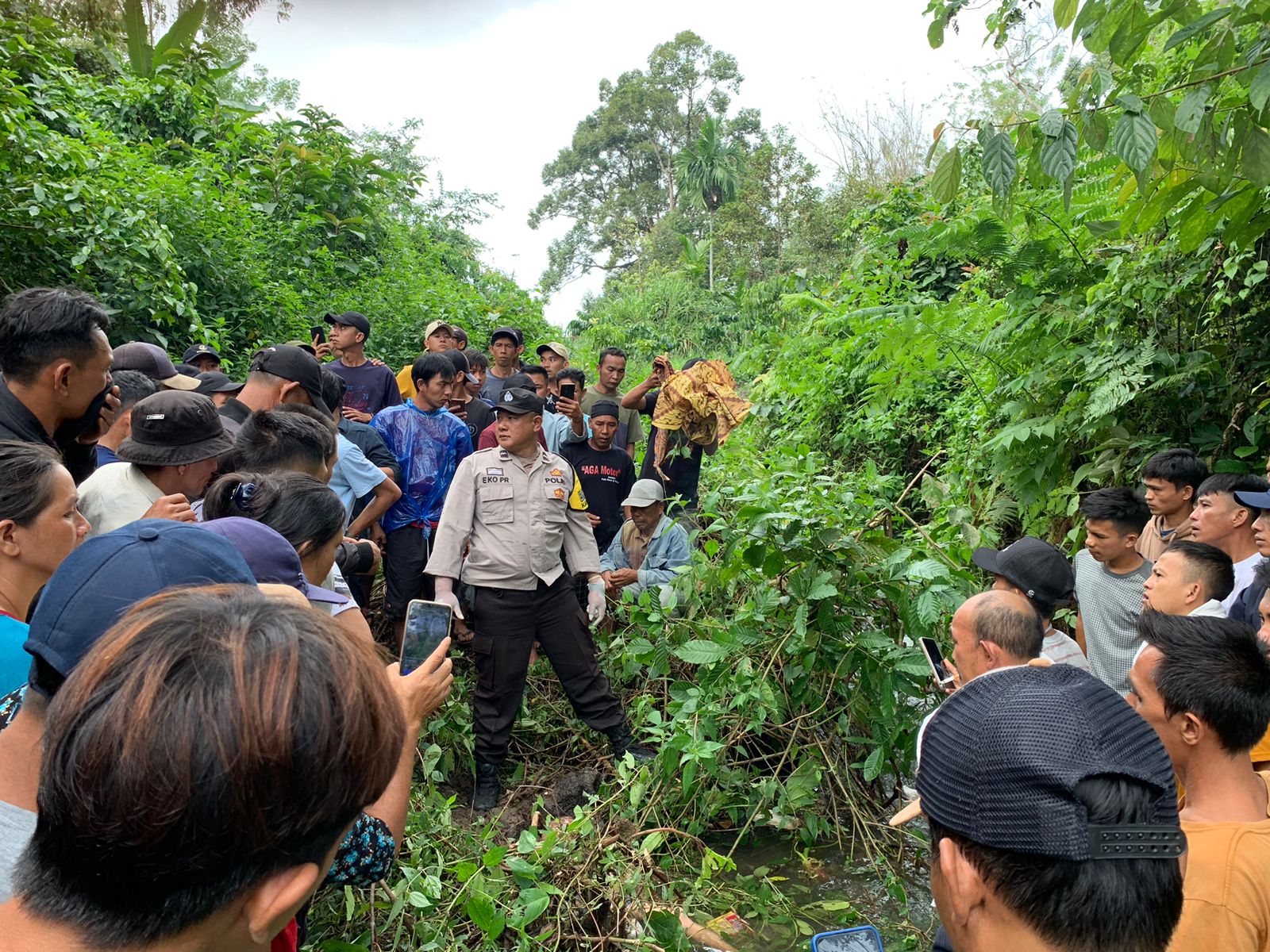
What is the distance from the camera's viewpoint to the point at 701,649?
3.79 metres

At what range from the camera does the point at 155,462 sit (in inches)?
110

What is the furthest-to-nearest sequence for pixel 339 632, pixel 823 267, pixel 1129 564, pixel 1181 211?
pixel 823 267, pixel 1129 564, pixel 1181 211, pixel 339 632

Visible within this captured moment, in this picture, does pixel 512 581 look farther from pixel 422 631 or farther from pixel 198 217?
pixel 198 217

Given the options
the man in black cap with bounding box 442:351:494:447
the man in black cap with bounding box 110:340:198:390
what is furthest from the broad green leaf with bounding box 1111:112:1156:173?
the man in black cap with bounding box 442:351:494:447

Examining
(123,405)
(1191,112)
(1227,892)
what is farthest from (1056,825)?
(123,405)

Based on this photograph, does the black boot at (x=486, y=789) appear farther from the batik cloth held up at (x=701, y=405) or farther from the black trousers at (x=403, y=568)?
the batik cloth held up at (x=701, y=405)

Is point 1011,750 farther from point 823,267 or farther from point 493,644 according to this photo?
point 823,267

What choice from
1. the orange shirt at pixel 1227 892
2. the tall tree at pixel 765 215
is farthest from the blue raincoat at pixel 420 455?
the tall tree at pixel 765 215

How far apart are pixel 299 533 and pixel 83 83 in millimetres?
9716

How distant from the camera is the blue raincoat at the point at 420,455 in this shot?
5.14 meters

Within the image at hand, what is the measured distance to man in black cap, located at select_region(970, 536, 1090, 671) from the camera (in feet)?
11.2

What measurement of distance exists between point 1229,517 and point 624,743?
2.97 metres

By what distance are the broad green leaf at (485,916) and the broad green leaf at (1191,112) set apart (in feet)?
9.72

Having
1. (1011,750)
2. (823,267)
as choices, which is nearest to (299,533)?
(1011,750)
